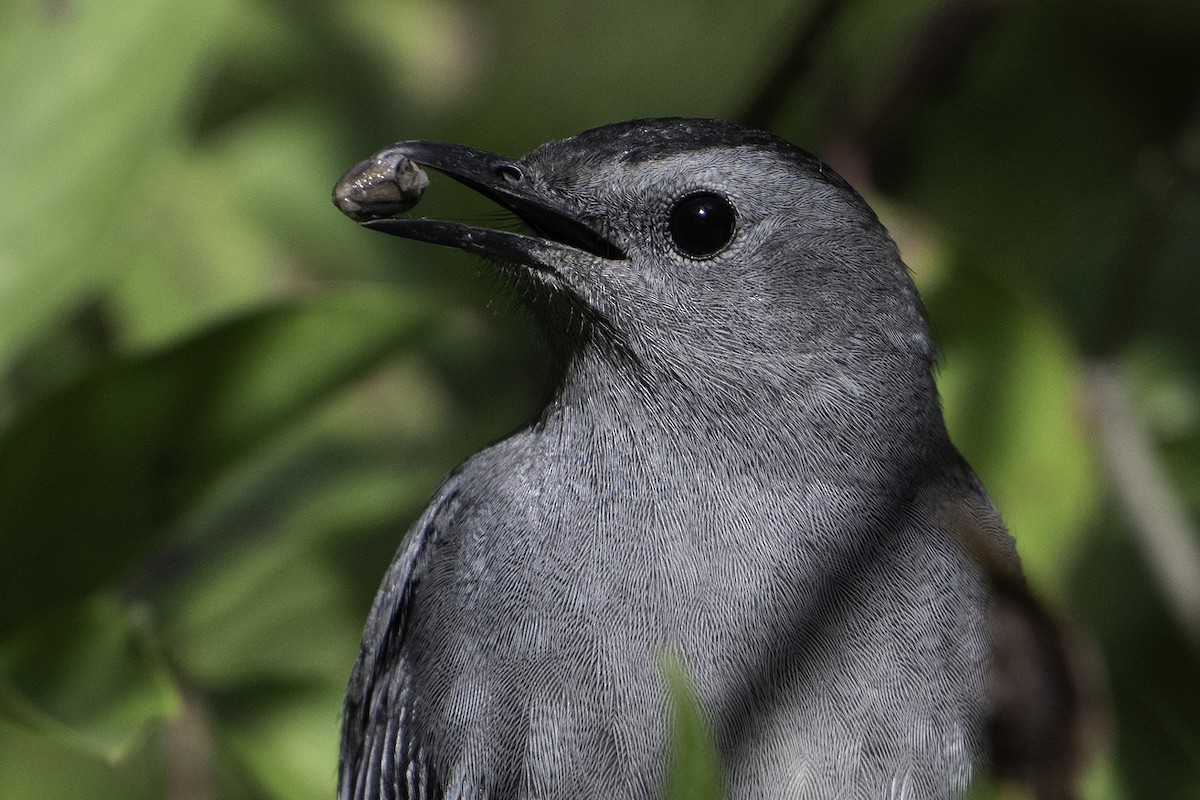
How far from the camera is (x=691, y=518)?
95.4 inches

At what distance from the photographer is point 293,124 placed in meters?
4.37

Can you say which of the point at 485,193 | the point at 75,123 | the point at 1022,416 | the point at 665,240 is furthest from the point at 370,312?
the point at 1022,416

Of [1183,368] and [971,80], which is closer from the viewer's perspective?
[1183,368]

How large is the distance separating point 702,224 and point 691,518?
0.51 metres

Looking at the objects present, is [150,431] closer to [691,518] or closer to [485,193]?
[485,193]

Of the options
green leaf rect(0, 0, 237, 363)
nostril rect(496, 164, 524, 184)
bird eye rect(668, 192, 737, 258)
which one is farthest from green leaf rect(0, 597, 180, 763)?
bird eye rect(668, 192, 737, 258)

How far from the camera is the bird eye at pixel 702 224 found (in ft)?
8.25

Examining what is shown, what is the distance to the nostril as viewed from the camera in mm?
2564

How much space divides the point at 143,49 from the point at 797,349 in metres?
1.52

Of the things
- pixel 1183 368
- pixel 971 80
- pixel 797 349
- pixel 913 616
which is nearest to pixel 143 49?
pixel 797 349

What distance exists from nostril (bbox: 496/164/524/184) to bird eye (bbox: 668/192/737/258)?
0.28 meters

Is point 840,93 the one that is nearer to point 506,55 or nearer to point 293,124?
point 506,55

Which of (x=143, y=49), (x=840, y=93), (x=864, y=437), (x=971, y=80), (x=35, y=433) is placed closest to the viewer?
(x=864, y=437)

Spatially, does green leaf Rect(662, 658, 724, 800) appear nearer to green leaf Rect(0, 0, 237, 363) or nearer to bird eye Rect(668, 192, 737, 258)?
bird eye Rect(668, 192, 737, 258)
